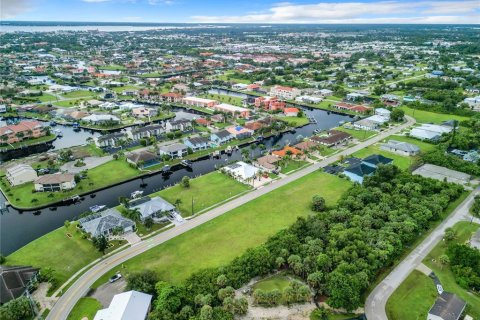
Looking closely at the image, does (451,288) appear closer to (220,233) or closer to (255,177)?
(220,233)

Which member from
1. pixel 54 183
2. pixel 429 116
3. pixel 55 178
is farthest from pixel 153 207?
pixel 429 116

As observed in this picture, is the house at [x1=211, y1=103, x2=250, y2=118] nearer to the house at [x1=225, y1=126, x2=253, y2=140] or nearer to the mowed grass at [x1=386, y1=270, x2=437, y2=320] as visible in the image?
the house at [x1=225, y1=126, x2=253, y2=140]

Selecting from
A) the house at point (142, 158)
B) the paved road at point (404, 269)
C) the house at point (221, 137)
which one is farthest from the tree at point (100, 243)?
the house at point (221, 137)

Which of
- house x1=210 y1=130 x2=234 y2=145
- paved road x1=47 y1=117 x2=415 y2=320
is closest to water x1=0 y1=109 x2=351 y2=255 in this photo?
house x1=210 y1=130 x2=234 y2=145

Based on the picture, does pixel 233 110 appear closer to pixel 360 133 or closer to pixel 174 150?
pixel 174 150

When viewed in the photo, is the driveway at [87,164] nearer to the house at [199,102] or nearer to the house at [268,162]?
the house at [268,162]

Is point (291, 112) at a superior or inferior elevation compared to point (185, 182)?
inferior

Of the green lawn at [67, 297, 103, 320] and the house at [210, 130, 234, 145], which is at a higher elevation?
the green lawn at [67, 297, 103, 320]
